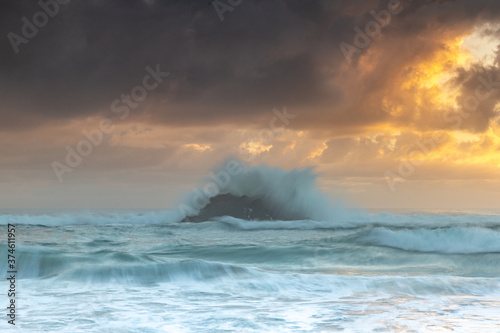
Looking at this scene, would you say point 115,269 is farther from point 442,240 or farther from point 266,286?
point 442,240

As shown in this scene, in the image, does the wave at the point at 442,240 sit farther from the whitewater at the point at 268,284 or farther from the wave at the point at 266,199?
the wave at the point at 266,199

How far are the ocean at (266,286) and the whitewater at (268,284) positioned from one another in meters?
0.02

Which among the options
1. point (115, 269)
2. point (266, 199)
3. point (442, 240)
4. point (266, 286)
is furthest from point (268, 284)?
point (266, 199)

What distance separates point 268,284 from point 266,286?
0.48 ft

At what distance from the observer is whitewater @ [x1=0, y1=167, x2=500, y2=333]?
609cm

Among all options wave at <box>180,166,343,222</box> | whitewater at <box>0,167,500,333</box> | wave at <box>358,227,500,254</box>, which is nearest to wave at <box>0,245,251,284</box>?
whitewater at <box>0,167,500,333</box>

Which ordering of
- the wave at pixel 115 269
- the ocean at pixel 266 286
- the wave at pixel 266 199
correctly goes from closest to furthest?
the ocean at pixel 266 286 → the wave at pixel 115 269 → the wave at pixel 266 199

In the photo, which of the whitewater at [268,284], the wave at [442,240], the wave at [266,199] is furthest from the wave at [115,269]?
the wave at [266,199]

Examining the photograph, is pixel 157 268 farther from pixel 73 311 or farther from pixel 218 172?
pixel 218 172

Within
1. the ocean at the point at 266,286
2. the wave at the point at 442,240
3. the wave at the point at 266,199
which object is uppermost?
the wave at the point at 266,199

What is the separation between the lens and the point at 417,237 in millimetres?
16688

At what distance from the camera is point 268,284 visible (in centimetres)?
919

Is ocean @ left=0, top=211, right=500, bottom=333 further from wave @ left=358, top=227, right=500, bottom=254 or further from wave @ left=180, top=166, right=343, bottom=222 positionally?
wave @ left=180, top=166, right=343, bottom=222

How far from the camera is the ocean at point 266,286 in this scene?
6.07m
